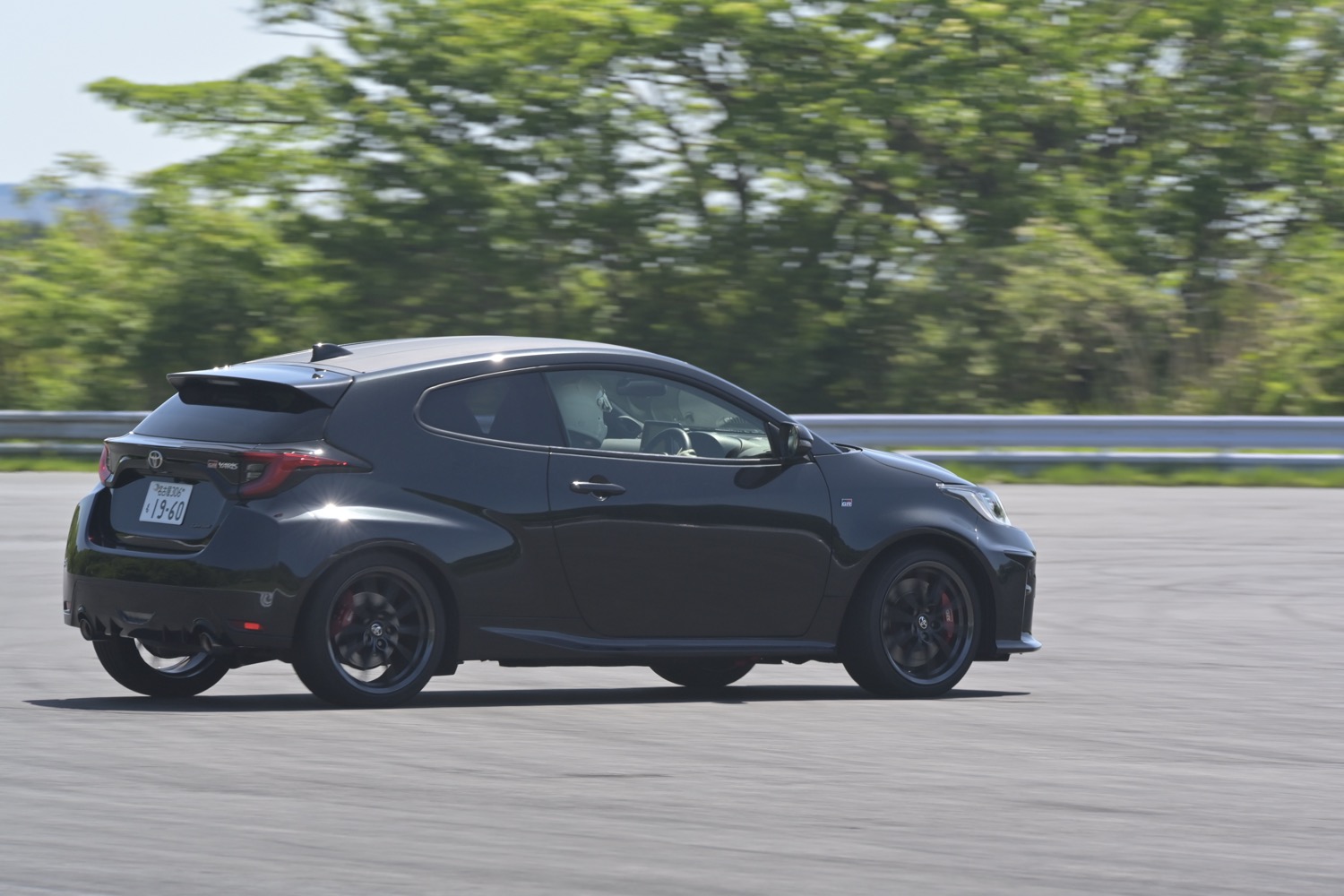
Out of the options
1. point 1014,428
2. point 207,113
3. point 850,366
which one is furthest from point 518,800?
point 207,113

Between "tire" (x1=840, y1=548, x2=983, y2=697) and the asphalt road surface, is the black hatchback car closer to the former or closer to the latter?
"tire" (x1=840, y1=548, x2=983, y2=697)

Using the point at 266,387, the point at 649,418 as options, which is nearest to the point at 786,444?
the point at 649,418

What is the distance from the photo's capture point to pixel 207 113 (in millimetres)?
27406

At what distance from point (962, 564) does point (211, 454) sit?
3.30 meters

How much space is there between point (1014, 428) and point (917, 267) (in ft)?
17.0

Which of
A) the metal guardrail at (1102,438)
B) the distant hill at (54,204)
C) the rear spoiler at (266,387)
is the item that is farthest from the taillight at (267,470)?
the distant hill at (54,204)

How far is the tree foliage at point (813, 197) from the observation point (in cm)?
2573

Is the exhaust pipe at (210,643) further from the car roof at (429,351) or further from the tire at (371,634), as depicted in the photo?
the car roof at (429,351)

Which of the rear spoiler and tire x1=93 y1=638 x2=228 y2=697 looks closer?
the rear spoiler

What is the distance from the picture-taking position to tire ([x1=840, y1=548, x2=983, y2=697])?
8.69 m

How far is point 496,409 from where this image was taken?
814 centimetres

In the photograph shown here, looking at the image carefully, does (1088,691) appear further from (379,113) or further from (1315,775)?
(379,113)

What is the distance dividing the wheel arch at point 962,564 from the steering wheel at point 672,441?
96 cm

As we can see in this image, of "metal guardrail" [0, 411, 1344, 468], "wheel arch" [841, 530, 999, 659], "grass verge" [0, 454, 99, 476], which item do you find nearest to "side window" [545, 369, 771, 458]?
"wheel arch" [841, 530, 999, 659]
